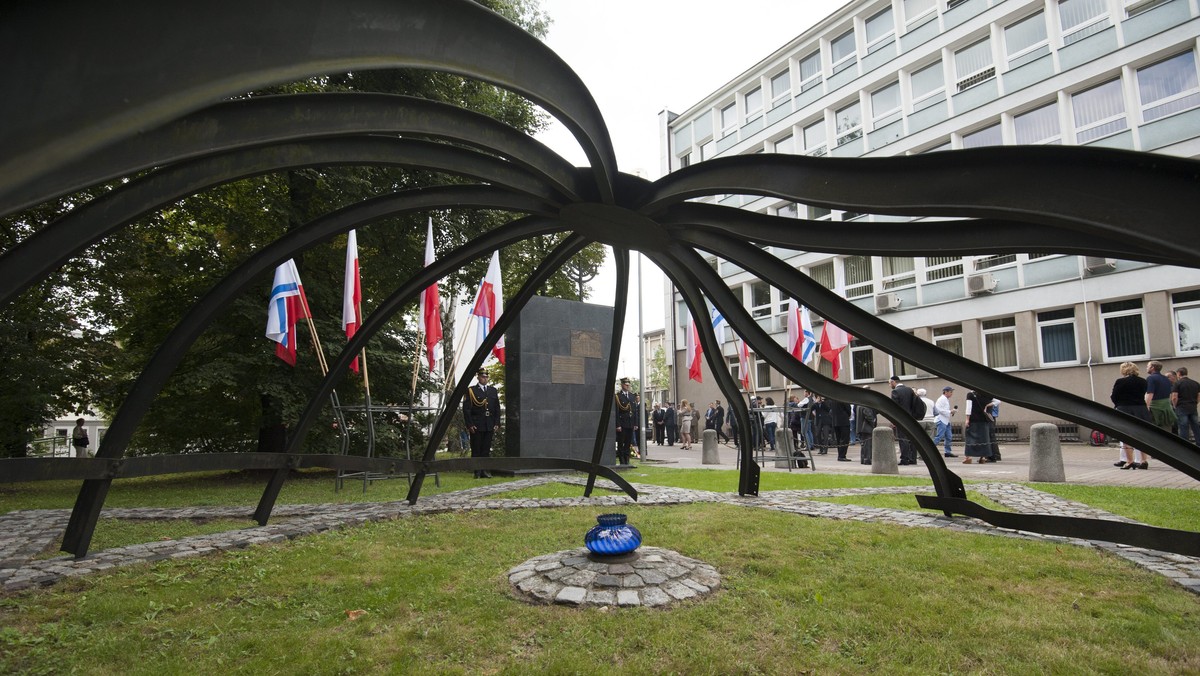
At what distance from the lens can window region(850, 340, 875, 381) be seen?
28594 millimetres

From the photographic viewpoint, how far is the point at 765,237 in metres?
3.83

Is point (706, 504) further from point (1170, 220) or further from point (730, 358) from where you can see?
point (730, 358)

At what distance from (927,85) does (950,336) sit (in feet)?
35.4

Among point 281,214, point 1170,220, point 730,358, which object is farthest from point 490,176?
point 730,358

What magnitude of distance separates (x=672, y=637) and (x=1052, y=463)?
990cm

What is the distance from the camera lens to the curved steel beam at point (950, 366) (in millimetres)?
3791

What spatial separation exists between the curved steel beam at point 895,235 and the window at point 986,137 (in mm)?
24571

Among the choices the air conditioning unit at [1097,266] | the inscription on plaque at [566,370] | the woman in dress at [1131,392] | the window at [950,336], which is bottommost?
the woman in dress at [1131,392]

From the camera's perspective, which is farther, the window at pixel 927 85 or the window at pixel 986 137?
the window at pixel 927 85

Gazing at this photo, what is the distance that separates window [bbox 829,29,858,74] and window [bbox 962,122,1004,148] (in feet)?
23.3

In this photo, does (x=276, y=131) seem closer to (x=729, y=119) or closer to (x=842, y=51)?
(x=842, y=51)

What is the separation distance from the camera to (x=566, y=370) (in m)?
14.8

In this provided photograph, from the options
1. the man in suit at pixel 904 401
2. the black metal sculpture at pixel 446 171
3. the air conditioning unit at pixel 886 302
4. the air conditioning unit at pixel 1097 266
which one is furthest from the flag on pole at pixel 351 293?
the air conditioning unit at pixel 886 302

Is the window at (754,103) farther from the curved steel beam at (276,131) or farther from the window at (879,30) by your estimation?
the curved steel beam at (276,131)
